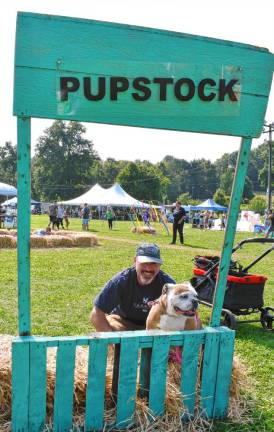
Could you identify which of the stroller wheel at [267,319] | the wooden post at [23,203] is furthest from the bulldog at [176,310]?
the stroller wheel at [267,319]

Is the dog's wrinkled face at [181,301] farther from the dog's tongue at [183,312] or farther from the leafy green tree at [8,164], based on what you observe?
the leafy green tree at [8,164]

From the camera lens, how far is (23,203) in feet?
9.25

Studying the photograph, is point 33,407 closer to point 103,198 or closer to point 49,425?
point 49,425

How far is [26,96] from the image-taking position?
9.07 feet

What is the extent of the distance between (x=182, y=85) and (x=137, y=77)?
31 centimetres

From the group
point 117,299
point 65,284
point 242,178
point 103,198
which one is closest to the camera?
point 242,178

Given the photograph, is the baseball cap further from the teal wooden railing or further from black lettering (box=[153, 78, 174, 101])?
black lettering (box=[153, 78, 174, 101])

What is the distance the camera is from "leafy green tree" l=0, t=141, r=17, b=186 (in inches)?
4092

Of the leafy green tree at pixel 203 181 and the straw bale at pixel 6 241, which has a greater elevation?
the leafy green tree at pixel 203 181

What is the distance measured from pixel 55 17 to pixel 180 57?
83cm

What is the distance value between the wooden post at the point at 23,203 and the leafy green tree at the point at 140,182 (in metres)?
74.2

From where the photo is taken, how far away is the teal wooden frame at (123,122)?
2.78 metres

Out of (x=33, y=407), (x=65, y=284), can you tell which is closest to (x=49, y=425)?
(x=33, y=407)

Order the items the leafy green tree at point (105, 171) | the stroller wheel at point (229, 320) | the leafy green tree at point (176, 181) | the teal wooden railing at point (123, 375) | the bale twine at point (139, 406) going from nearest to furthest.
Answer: the teal wooden railing at point (123, 375), the bale twine at point (139, 406), the stroller wheel at point (229, 320), the leafy green tree at point (105, 171), the leafy green tree at point (176, 181)
